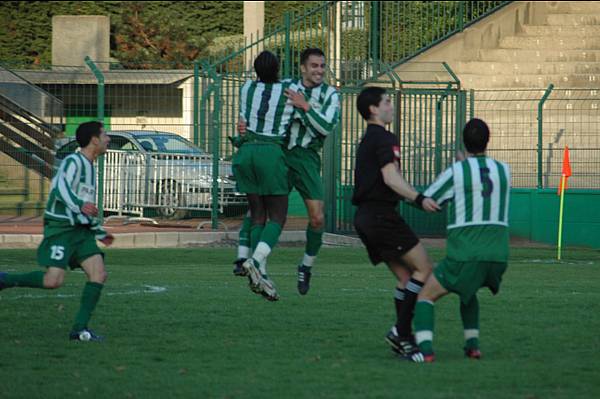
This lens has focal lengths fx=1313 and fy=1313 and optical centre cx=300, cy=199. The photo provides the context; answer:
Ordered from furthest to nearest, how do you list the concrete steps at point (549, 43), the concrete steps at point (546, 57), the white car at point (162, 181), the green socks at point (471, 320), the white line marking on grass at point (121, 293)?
1. the concrete steps at point (549, 43)
2. the concrete steps at point (546, 57)
3. the white car at point (162, 181)
4. the white line marking on grass at point (121, 293)
5. the green socks at point (471, 320)

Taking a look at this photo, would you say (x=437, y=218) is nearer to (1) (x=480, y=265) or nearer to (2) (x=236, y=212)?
(2) (x=236, y=212)

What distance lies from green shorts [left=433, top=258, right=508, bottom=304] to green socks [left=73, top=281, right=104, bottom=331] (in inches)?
96.2

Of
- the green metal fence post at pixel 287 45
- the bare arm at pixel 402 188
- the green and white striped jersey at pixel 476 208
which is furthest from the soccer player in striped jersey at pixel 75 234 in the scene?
the green metal fence post at pixel 287 45

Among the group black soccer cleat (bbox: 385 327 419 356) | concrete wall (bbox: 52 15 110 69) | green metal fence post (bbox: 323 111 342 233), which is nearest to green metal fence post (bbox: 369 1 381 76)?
green metal fence post (bbox: 323 111 342 233)

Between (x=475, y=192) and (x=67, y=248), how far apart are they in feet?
9.37

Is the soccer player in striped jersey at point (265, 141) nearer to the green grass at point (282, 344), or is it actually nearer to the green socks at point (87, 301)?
the green grass at point (282, 344)

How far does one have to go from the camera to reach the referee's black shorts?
330 inches

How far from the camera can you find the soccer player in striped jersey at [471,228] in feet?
25.9

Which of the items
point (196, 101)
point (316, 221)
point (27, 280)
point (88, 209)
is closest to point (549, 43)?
point (196, 101)

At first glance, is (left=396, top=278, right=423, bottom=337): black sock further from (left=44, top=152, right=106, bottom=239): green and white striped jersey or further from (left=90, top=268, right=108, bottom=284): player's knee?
(left=44, top=152, right=106, bottom=239): green and white striped jersey

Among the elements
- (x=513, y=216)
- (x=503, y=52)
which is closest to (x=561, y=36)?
(x=503, y=52)

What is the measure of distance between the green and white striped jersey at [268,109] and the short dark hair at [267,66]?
0.06 metres

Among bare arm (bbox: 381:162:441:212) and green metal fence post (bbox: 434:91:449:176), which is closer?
bare arm (bbox: 381:162:441:212)

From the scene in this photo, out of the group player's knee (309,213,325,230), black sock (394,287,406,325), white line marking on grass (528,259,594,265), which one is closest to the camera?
black sock (394,287,406,325)
